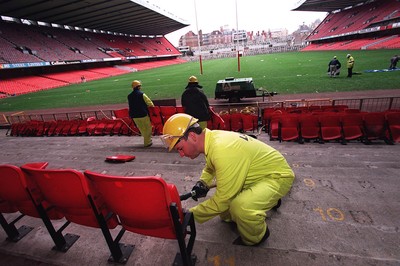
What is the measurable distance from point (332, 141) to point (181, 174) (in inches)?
160

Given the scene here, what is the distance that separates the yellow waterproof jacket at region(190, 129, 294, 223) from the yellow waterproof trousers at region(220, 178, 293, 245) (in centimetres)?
9

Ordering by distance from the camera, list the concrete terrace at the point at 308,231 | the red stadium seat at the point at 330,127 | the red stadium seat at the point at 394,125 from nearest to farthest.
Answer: the concrete terrace at the point at 308,231
the red stadium seat at the point at 394,125
the red stadium seat at the point at 330,127

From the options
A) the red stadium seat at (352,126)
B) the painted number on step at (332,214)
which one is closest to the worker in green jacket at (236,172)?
the painted number on step at (332,214)

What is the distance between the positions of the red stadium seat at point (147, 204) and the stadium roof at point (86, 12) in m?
42.2

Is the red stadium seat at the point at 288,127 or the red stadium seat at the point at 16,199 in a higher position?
the red stadium seat at the point at 16,199

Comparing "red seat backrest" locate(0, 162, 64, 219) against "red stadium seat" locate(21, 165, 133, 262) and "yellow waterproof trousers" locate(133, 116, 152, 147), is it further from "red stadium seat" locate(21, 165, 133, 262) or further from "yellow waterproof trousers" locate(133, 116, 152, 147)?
"yellow waterproof trousers" locate(133, 116, 152, 147)

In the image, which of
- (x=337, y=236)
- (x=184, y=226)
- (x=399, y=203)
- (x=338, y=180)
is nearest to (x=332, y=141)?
(x=338, y=180)

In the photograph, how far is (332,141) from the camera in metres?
5.68

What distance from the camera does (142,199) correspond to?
1.80 metres

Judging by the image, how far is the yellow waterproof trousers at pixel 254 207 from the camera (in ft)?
7.46

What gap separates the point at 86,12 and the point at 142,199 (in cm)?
4977

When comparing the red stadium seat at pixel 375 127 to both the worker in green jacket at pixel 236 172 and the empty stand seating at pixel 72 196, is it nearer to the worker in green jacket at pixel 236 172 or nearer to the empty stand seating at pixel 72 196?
the worker in green jacket at pixel 236 172

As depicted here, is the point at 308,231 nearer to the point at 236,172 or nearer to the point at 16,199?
the point at 236,172

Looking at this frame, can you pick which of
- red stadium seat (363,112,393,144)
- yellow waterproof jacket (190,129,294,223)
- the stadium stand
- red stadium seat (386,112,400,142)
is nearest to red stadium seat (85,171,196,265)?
yellow waterproof jacket (190,129,294,223)
